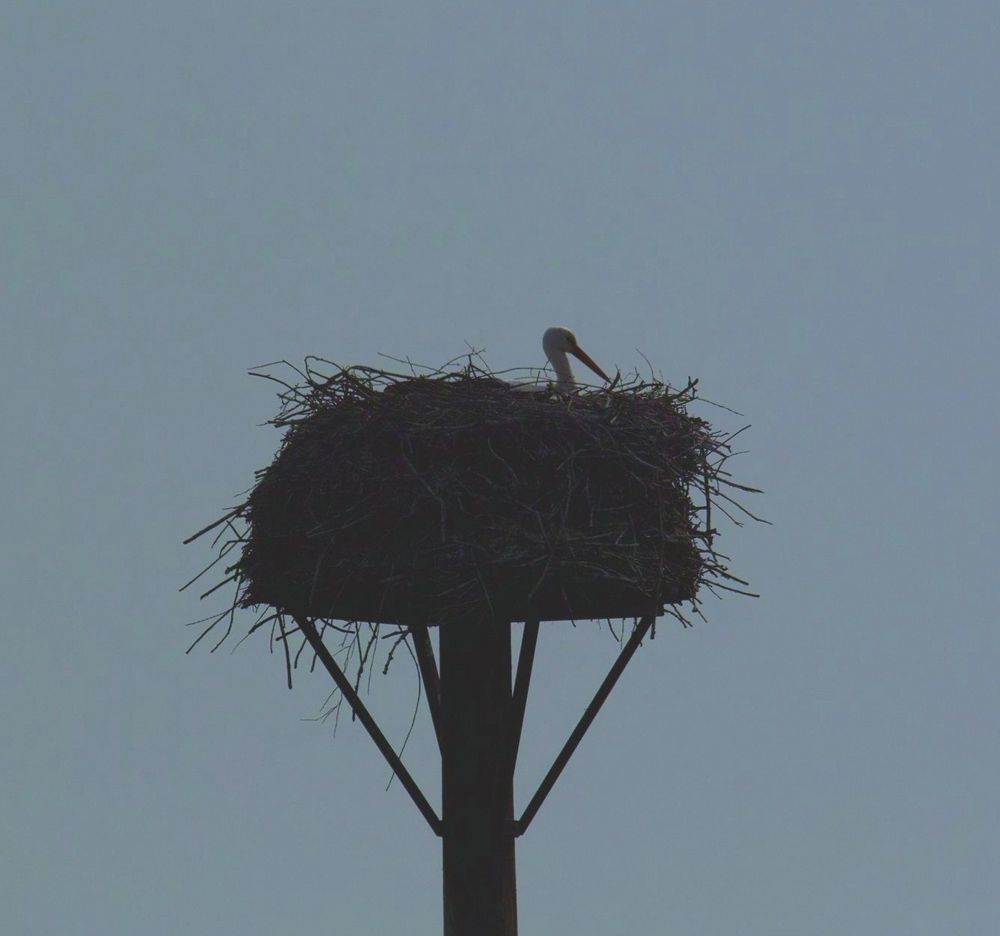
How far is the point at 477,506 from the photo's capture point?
9.16m

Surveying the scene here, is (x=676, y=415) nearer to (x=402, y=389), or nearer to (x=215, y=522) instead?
(x=402, y=389)

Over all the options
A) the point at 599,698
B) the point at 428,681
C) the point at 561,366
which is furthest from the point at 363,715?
the point at 561,366

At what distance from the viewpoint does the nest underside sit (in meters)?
9.05

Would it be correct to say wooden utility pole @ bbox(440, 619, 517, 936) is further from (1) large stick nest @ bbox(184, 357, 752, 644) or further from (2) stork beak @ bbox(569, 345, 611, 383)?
(2) stork beak @ bbox(569, 345, 611, 383)

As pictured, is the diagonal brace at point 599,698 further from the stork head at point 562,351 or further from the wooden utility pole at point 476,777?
the stork head at point 562,351

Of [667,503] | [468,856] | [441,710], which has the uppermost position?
[667,503]

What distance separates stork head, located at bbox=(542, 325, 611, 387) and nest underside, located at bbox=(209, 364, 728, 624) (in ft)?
4.77

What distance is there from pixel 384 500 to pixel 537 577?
31.5 inches

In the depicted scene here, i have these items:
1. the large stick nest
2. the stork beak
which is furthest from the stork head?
the large stick nest

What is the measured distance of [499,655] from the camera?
9633 mm

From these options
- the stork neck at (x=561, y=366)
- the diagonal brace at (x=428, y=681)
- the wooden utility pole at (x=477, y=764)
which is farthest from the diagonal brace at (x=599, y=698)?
the stork neck at (x=561, y=366)

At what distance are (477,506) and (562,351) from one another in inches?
97.7

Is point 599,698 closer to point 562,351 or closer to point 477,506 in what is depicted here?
point 477,506

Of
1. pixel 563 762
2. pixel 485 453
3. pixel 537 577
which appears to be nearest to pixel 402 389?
pixel 485 453
